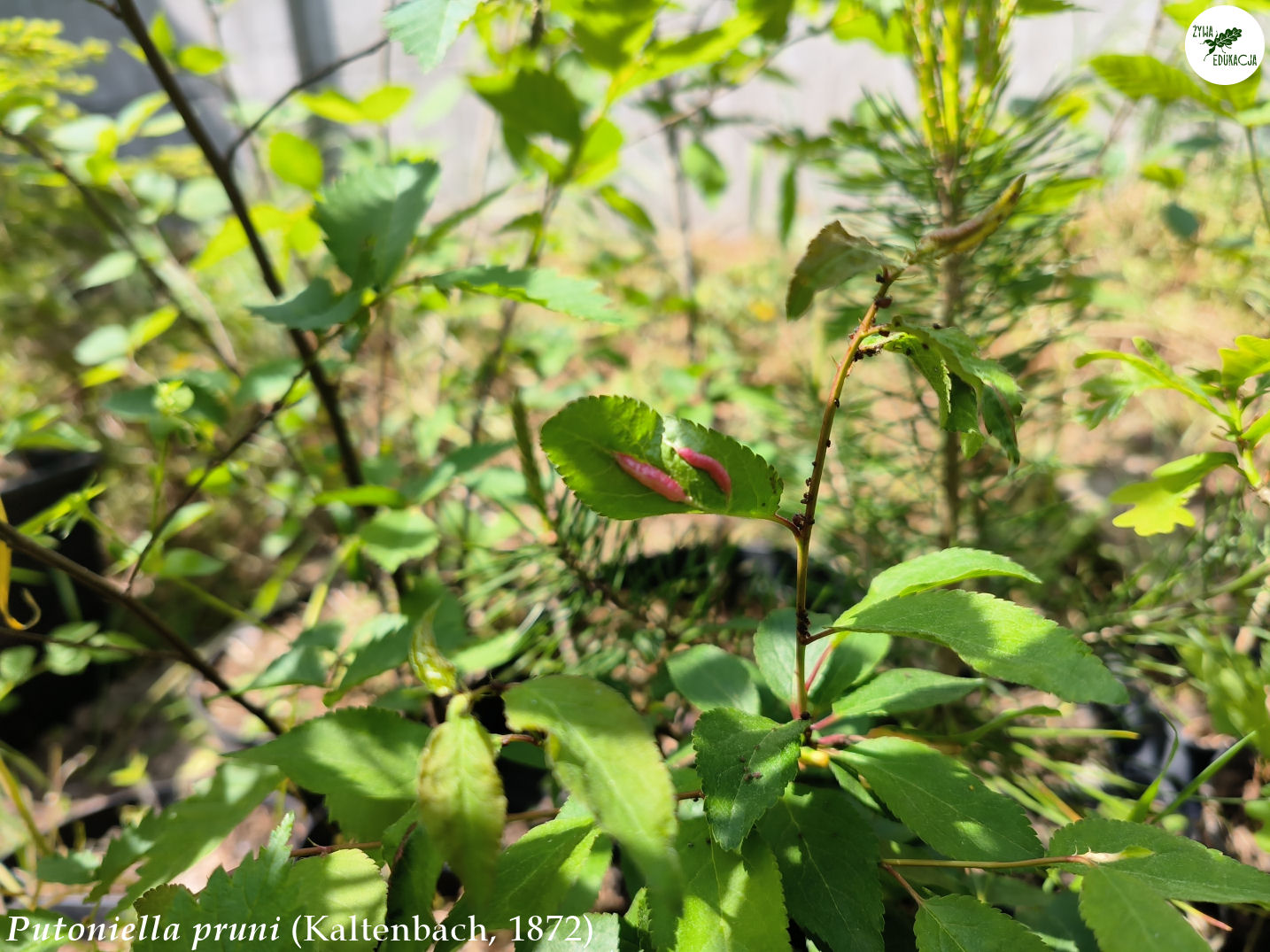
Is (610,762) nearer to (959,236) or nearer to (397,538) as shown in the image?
(959,236)

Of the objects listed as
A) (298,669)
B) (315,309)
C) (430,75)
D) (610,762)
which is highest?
(430,75)

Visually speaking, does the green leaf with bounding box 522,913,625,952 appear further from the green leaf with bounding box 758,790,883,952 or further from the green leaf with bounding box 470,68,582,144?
the green leaf with bounding box 470,68,582,144

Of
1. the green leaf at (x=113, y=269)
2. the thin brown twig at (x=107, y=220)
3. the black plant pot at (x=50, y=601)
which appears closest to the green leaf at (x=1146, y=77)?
the thin brown twig at (x=107, y=220)

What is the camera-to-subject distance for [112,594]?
1.39 ft

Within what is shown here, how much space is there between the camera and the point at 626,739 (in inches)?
10.4

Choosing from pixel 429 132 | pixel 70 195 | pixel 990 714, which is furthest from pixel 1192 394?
pixel 429 132

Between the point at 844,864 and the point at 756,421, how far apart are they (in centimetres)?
72

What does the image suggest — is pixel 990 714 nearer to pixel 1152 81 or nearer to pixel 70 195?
pixel 1152 81

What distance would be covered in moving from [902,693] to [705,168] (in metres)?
0.71

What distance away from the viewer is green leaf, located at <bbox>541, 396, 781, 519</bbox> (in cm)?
27

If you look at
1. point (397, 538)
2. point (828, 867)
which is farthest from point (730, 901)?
point (397, 538)

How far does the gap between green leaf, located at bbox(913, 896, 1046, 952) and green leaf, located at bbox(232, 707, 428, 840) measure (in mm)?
219

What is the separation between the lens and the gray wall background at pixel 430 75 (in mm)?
2191

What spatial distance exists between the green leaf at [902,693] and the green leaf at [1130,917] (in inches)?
3.7
